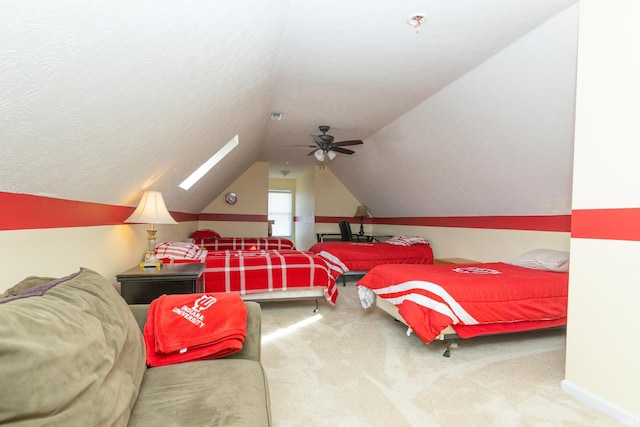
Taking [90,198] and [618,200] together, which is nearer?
[618,200]

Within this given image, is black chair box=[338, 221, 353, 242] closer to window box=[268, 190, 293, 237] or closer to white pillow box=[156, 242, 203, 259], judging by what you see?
window box=[268, 190, 293, 237]

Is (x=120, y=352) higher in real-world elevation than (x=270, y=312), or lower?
higher

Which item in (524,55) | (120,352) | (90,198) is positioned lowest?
(120,352)

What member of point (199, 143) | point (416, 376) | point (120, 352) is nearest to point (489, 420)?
point (416, 376)

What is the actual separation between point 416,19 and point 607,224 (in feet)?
6.00

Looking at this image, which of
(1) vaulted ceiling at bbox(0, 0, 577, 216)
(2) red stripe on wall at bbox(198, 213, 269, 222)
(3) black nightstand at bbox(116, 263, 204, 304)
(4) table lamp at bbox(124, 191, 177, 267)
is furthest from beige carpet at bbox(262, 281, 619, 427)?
(2) red stripe on wall at bbox(198, 213, 269, 222)

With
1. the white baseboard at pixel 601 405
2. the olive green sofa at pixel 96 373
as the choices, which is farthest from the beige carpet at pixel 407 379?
the olive green sofa at pixel 96 373

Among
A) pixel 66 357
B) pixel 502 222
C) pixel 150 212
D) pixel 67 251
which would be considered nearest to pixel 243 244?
pixel 150 212

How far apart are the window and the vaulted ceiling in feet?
17.8

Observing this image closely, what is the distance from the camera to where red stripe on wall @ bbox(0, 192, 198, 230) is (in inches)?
63.5

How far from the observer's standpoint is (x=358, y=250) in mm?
5570

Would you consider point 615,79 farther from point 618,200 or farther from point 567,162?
point 567,162

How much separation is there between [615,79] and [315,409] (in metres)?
2.68

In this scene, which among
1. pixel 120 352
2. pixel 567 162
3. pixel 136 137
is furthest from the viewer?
pixel 567 162
